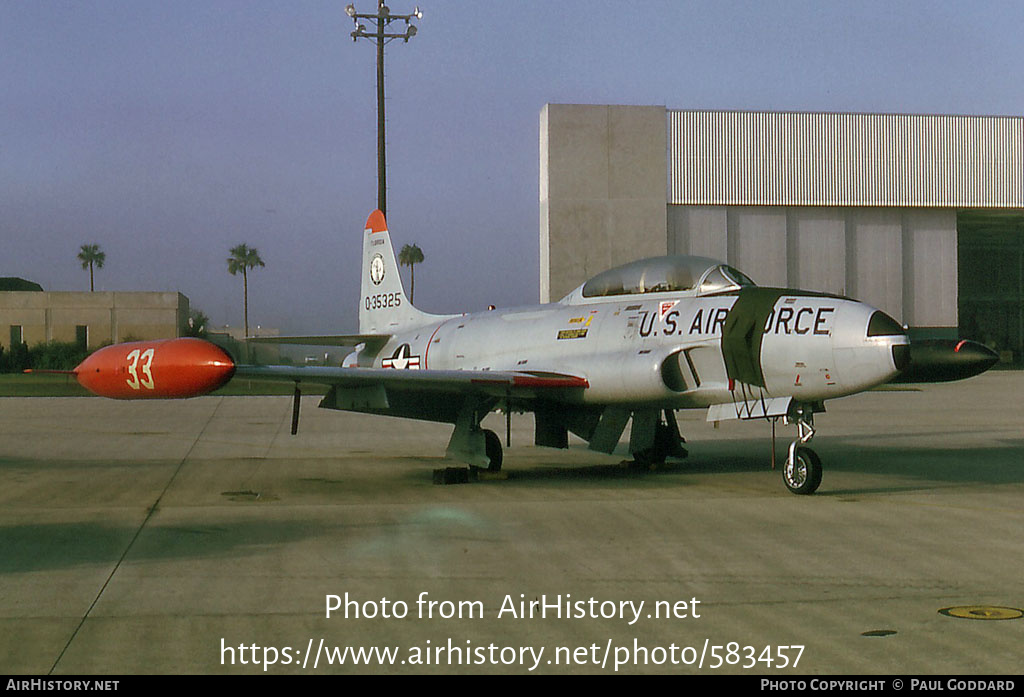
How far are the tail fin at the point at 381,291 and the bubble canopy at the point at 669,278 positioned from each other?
4331mm

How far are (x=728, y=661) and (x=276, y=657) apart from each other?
2185 mm

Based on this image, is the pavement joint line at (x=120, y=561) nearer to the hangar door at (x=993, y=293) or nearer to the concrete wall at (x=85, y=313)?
the concrete wall at (x=85, y=313)

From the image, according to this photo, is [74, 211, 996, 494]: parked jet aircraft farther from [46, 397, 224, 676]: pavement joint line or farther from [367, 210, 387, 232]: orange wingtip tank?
[367, 210, 387, 232]: orange wingtip tank

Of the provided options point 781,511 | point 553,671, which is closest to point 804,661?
point 553,671

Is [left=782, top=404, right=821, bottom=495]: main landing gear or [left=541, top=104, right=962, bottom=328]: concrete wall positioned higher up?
[left=541, top=104, right=962, bottom=328]: concrete wall

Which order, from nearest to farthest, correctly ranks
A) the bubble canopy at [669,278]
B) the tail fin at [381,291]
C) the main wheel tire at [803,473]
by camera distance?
the main wheel tire at [803,473] < the bubble canopy at [669,278] < the tail fin at [381,291]

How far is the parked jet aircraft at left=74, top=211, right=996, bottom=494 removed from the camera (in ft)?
33.9

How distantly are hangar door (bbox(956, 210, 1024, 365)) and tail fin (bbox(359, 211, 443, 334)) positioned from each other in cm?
5409

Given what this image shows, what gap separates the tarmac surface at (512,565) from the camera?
5164 mm

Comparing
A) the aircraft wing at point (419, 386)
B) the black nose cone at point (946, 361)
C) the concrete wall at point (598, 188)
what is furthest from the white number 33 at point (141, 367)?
the concrete wall at point (598, 188)

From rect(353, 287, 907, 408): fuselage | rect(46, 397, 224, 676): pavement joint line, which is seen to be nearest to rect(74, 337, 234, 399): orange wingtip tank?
rect(46, 397, 224, 676): pavement joint line

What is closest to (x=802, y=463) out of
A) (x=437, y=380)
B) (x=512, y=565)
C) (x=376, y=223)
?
(x=437, y=380)

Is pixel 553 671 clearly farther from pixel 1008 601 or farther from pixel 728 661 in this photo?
pixel 1008 601

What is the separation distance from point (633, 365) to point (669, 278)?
1.30m
